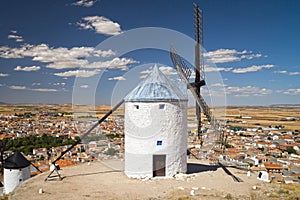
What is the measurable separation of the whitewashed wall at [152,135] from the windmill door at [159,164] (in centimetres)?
18

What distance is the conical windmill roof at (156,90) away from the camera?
11.5 m

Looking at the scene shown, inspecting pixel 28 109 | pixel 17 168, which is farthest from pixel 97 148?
pixel 28 109

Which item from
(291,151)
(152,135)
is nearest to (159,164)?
(152,135)

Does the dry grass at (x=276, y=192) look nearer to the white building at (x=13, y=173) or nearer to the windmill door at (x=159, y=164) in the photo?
the windmill door at (x=159, y=164)

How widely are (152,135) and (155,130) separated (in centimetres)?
25

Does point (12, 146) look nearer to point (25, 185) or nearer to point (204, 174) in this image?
point (25, 185)

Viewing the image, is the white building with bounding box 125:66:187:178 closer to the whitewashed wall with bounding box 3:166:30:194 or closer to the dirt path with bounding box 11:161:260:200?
the dirt path with bounding box 11:161:260:200

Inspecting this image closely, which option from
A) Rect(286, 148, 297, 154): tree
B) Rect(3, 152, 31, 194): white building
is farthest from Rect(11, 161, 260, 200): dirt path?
Rect(286, 148, 297, 154): tree

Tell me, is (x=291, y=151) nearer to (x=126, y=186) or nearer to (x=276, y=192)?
(x=276, y=192)

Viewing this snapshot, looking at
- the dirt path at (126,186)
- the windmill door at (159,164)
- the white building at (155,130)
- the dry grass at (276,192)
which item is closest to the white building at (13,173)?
the dirt path at (126,186)

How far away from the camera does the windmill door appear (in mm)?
11688

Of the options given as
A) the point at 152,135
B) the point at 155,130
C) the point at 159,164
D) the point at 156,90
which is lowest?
the point at 159,164

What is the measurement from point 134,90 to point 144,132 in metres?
2.08

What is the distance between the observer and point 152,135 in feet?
37.3
